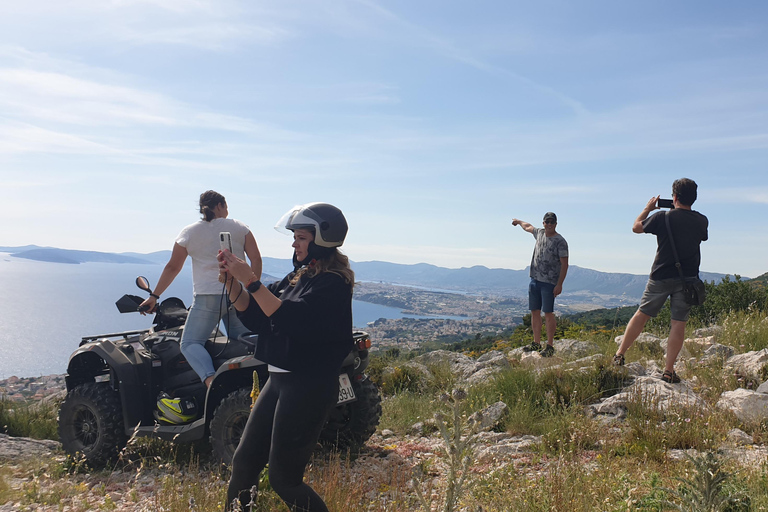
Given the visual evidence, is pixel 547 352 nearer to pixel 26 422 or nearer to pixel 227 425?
pixel 227 425

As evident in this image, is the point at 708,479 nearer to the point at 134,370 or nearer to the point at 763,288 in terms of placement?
the point at 134,370

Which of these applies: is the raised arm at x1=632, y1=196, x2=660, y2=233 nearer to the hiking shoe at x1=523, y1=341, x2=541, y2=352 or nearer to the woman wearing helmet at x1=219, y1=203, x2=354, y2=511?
the hiking shoe at x1=523, y1=341, x2=541, y2=352

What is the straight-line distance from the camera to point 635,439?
14.3 feet

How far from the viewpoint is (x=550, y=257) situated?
318 inches

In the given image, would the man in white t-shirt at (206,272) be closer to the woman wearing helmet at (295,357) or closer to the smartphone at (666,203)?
the woman wearing helmet at (295,357)

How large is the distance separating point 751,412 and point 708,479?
116 inches

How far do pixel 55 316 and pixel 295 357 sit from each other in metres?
87.8

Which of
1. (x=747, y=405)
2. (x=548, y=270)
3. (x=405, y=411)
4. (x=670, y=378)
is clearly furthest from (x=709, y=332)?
(x=405, y=411)

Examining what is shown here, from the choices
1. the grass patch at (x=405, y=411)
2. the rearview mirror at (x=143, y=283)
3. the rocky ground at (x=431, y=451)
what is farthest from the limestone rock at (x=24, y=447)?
the grass patch at (x=405, y=411)

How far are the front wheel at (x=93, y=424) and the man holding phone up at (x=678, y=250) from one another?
591 cm

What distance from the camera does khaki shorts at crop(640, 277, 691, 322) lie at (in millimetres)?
5805

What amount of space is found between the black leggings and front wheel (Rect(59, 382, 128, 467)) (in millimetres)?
2836

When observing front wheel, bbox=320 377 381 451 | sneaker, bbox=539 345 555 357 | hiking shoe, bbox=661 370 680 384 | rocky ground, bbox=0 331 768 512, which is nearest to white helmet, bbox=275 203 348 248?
rocky ground, bbox=0 331 768 512

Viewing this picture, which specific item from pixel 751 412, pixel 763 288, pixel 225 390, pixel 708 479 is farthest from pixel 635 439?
pixel 763 288
